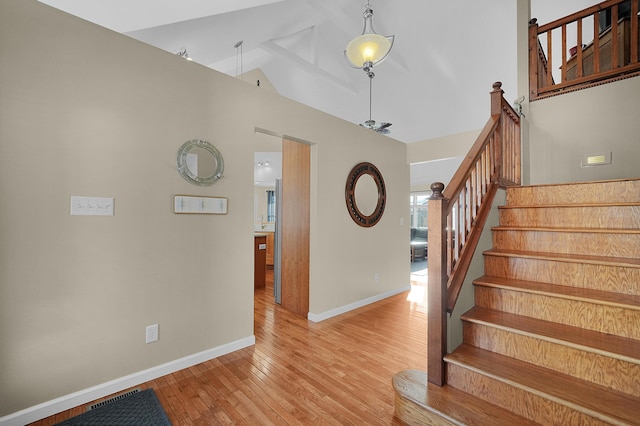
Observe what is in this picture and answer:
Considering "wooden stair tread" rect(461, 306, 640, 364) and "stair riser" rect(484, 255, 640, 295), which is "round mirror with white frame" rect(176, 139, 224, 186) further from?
"stair riser" rect(484, 255, 640, 295)

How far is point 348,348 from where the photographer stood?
262 centimetres

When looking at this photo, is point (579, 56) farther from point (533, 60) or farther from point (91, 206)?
point (91, 206)

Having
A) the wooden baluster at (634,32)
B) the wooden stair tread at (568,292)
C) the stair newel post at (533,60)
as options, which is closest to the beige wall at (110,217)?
the wooden stair tread at (568,292)

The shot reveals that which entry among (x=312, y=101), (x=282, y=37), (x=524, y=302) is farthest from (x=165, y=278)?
(x=312, y=101)

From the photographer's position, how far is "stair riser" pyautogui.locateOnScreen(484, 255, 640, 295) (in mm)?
1608

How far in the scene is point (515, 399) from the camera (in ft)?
4.58

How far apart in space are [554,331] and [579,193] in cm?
137

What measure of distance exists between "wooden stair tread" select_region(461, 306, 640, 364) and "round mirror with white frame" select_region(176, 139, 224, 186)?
2.20 m

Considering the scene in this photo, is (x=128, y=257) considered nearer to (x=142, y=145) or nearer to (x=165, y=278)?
(x=165, y=278)

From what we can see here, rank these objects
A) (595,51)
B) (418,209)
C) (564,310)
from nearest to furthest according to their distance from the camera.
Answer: (564,310), (595,51), (418,209)

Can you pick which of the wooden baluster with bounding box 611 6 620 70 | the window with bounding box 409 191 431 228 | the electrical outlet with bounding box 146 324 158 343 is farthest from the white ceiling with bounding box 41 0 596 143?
the window with bounding box 409 191 431 228

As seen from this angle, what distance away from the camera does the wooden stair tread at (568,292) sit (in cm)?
146

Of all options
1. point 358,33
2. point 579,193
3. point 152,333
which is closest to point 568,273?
point 579,193

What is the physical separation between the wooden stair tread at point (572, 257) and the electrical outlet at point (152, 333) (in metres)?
2.58
